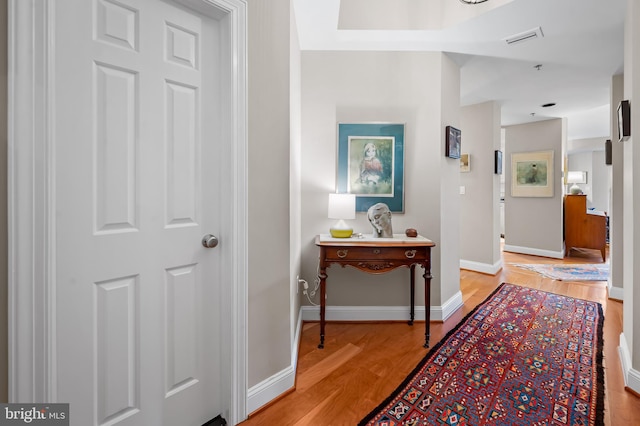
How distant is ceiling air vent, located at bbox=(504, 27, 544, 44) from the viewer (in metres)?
2.39

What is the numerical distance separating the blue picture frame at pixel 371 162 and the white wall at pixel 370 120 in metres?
0.07

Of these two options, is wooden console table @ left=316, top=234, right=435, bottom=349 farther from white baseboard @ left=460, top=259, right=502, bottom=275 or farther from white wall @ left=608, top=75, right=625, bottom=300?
white wall @ left=608, top=75, right=625, bottom=300

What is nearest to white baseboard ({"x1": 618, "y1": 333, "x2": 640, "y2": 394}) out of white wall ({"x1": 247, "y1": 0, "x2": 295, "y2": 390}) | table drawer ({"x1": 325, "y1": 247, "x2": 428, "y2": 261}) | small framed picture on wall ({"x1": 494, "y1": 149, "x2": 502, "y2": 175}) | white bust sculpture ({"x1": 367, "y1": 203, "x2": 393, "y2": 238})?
table drawer ({"x1": 325, "y1": 247, "x2": 428, "y2": 261})

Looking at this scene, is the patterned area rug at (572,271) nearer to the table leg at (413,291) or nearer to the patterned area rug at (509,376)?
the patterned area rug at (509,376)

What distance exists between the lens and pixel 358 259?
222 centimetres

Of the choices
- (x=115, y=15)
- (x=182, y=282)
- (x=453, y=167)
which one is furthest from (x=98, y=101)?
(x=453, y=167)

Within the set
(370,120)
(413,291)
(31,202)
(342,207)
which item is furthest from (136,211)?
(413,291)

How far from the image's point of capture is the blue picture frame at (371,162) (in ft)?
8.55

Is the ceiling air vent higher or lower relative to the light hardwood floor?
higher

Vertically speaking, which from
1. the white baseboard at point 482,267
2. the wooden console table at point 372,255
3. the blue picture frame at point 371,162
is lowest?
the white baseboard at point 482,267

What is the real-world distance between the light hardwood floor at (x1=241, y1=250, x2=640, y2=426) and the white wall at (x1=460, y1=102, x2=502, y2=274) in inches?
50.5

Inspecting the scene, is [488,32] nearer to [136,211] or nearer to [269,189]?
[269,189]

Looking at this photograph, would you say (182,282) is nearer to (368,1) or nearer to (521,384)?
(521,384)

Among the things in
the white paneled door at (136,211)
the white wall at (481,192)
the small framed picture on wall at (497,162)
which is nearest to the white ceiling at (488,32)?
the white wall at (481,192)
